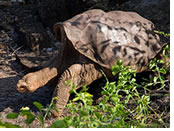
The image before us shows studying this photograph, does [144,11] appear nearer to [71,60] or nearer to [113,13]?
[113,13]

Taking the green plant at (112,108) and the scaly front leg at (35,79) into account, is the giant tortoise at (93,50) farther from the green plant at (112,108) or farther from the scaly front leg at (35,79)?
the green plant at (112,108)

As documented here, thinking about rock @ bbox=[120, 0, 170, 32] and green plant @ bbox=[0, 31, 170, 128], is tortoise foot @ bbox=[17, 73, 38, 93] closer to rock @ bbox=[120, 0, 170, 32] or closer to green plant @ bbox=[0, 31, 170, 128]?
green plant @ bbox=[0, 31, 170, 128]

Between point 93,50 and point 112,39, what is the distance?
0.28 metres

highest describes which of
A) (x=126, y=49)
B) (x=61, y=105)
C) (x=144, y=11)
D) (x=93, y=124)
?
(x=144, y=11)

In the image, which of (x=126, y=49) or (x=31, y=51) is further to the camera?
(x=31, y=51)

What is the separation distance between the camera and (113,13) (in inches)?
145

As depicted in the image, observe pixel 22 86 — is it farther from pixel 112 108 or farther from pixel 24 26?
pixel 24 26

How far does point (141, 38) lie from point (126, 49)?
0.29 meters

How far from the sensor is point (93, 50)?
3.32 metres

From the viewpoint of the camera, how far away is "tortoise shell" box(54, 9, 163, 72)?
3311 millimetres

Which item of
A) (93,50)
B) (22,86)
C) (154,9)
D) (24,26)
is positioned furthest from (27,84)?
(24,26)

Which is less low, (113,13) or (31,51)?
(113,13)

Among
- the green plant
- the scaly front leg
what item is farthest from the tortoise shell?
the green plant

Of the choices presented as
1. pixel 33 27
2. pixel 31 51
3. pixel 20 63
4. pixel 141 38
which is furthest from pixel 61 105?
pixel 33 27
